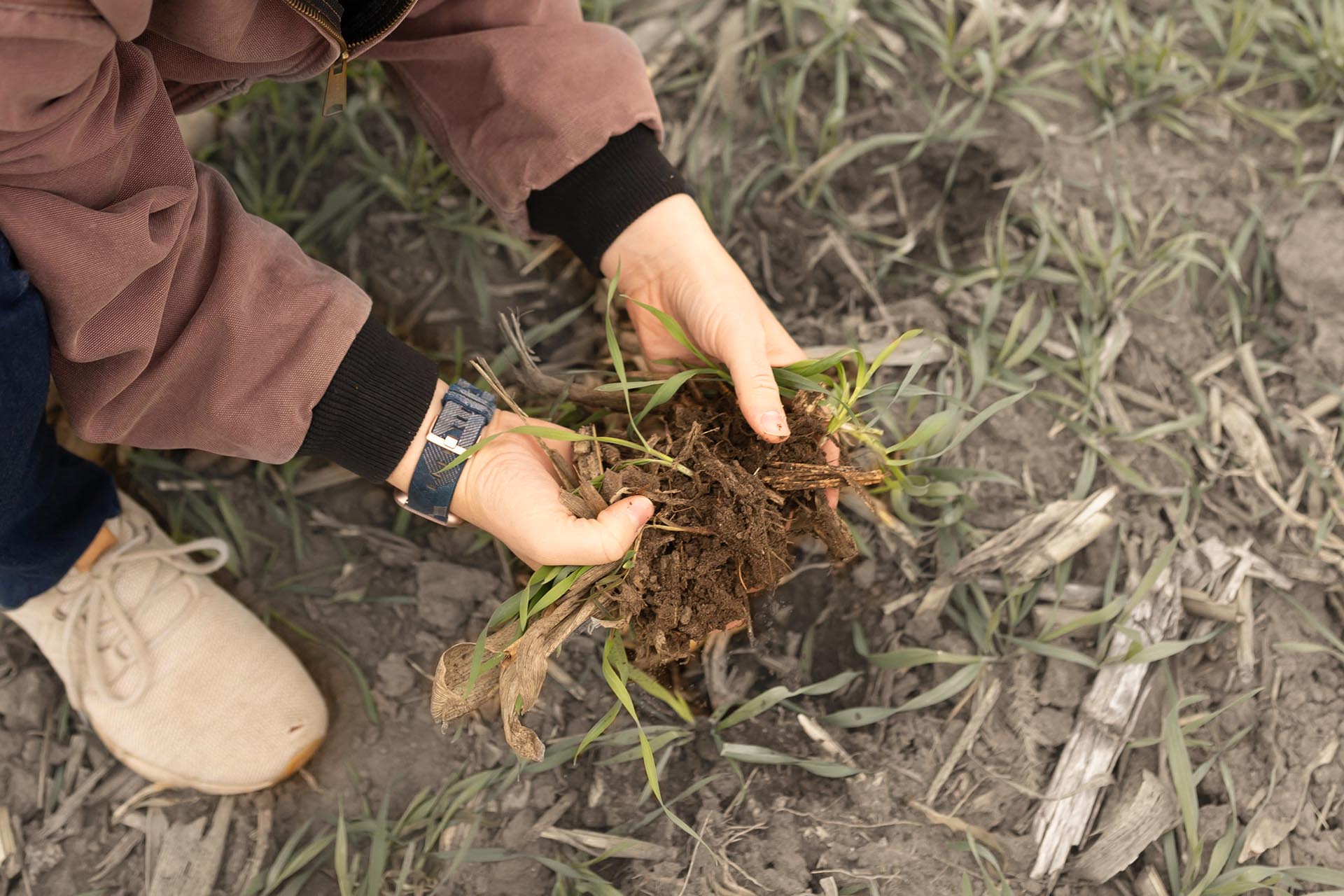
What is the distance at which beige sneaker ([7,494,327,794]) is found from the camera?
1.46 metres

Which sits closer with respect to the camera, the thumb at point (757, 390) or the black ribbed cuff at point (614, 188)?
the thumb at point (757, 390)

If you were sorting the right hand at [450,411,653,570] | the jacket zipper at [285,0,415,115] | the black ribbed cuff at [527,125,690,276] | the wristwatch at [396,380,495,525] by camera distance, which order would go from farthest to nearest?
the black ribbed cuff at [527,125,690,276] < the wristwatch at [396,380,495,525] < the right hand at [450,411,653,570] < the jacket zipper at [285,0,415,115]

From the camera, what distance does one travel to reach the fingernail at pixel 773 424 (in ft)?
4.03

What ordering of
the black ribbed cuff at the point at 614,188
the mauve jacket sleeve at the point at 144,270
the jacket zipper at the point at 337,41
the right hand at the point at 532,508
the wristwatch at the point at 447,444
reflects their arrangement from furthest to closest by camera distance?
the black ribbed cuff at the point at 614,188
the wristwatch at the point at 447,444
the right hand at the point at 532,508
the jacket zipper at the point at 337,41
the mauve jacket sleeve at the point at 144,270

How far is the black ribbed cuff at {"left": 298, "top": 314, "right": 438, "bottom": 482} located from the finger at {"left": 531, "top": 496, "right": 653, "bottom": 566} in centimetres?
27

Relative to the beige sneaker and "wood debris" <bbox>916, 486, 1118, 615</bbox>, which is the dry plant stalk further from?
"wood debris" <bbox>916, 486, 1118, 615</bbox>

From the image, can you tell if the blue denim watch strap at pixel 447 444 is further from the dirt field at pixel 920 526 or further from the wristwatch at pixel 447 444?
the dirt field at pixel 920 526

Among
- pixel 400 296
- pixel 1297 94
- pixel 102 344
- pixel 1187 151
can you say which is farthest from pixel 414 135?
pixel 1297 94

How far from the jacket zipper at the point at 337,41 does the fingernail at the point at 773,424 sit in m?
0.70

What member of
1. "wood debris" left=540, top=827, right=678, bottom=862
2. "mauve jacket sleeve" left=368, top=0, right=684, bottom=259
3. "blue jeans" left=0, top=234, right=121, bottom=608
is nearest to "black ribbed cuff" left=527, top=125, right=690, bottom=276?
"mauve jacket sleeve" left=368, top=0, right=684, bottom=259

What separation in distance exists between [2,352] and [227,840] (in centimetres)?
87

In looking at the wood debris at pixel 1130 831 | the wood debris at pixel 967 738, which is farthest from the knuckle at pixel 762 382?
the wood debris at pixel 1130 831

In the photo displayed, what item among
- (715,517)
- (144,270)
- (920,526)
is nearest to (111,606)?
(144,270)

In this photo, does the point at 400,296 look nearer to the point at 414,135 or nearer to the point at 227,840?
the point at 414,135
